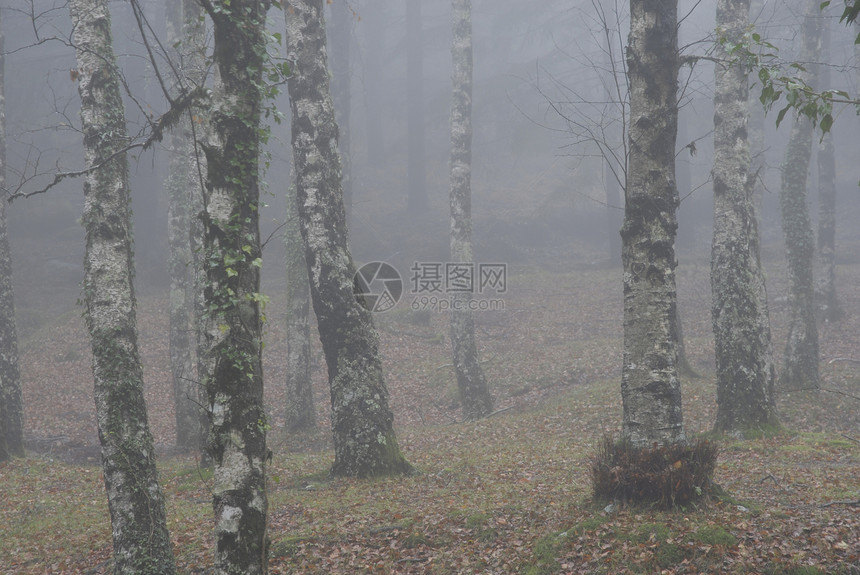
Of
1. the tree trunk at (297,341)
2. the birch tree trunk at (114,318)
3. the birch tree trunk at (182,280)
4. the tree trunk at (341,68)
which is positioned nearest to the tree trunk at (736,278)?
the birch tree trunk at (114,318)

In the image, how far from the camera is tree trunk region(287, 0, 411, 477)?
8695 mm

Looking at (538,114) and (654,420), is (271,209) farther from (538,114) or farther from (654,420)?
(654,420)

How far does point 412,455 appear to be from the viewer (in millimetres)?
10703

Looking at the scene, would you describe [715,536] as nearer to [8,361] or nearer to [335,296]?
[335,296]

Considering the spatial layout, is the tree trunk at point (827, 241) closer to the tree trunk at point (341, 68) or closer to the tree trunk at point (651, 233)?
the tree trunk at point (651, 233)

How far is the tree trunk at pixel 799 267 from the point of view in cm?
1250

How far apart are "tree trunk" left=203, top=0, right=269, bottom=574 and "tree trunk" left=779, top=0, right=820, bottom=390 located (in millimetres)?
12098

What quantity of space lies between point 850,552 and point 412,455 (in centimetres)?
723

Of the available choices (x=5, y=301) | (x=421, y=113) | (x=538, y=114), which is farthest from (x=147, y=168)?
(x=538, y=114)

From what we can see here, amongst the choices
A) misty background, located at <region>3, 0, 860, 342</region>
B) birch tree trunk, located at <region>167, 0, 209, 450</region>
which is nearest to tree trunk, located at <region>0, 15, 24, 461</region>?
birch tree trunk, located at <region>167, 0, 209, 450</region>

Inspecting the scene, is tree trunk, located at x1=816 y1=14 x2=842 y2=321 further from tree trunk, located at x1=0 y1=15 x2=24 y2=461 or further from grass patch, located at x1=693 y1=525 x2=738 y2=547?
tree trunk, located at x1=0 y1=15 x2=24 y2=461

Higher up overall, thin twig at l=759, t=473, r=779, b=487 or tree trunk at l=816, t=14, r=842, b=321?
tree trunk at l=816, t=14, r=842, b=321

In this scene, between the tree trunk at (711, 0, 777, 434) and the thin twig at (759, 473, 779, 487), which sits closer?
the thin twig at (759, 473, 779, 487)

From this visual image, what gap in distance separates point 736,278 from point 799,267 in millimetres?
4994
